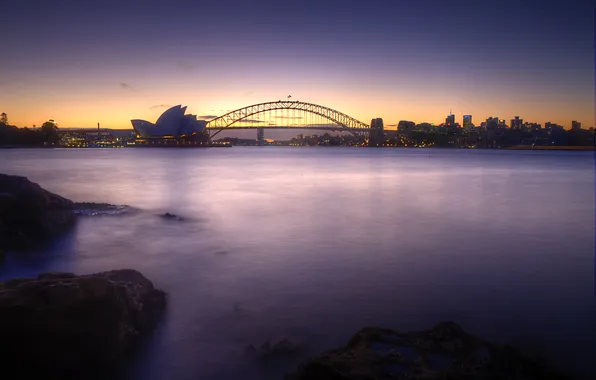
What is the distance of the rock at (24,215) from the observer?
5961mm

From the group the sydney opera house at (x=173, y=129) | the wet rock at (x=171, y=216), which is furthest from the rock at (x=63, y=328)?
the sydney opera house at (x=173, y=129)

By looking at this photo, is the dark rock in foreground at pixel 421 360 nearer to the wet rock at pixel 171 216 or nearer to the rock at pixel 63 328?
the rock at pixel 63 328

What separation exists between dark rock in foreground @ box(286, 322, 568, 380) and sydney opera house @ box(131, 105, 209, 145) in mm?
80990

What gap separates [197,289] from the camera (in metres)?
5.03

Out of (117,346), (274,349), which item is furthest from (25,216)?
(274,349)

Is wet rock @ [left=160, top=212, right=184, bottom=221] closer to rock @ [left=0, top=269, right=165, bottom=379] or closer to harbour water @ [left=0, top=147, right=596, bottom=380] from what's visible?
harbour water @ [left=0, top=147, right=596, bottom=380]

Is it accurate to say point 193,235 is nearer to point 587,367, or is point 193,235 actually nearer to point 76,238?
point 76,238

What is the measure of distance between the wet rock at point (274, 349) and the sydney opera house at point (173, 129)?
3160 inches

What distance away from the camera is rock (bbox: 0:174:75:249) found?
5961 millimetres

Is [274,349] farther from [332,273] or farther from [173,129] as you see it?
[173,129]

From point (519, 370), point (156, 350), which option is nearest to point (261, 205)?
point (156, 350)

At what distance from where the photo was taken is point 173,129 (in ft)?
272

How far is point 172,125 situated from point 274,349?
83.2m

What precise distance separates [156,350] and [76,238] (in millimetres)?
4595
